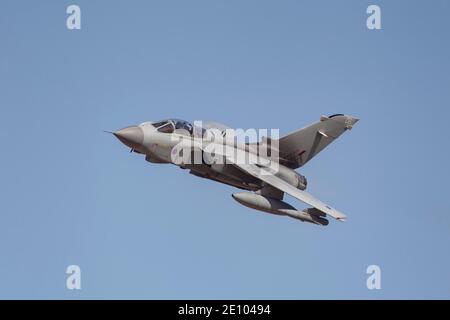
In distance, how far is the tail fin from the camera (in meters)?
40.2

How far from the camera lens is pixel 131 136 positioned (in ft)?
120

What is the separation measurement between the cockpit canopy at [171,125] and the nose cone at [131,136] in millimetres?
928

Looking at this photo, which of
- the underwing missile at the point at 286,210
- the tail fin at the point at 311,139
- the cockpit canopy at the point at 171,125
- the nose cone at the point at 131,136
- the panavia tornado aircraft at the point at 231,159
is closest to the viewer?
the nose cone at the point at 131,136

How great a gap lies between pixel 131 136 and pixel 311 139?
27.1 feet

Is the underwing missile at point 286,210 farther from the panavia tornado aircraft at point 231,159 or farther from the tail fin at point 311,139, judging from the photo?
the tail fin at point 311,139

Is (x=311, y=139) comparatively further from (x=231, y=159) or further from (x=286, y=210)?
(x=231, y=159)

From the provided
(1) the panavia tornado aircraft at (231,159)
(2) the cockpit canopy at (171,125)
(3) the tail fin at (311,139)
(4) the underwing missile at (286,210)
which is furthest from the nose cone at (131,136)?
(3) the tail fin at (311,139)

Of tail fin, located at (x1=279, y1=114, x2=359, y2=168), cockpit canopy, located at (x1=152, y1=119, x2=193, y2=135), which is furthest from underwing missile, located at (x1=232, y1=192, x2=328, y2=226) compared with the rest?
cockpit canopy, located at (x1=152, y1=119, x2=193, y2=135)

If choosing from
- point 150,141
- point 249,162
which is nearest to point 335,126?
point 249,162

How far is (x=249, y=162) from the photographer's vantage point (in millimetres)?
38375

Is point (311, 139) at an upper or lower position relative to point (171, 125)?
upper

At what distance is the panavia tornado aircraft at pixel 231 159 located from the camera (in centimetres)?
3703

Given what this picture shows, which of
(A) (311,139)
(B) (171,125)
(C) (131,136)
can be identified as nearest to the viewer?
(C) (131,136)

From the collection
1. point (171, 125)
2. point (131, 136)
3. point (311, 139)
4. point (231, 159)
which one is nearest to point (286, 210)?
point (231, 159)
